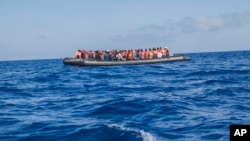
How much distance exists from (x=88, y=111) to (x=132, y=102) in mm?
1828

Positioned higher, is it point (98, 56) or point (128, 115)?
point (98, 56)

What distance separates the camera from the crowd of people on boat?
37438mm

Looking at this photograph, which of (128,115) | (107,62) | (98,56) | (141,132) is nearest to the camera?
(141,132)

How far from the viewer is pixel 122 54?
1496 inches

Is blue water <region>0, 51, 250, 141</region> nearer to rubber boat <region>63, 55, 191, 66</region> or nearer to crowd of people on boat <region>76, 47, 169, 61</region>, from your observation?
rubber boat <region>63, 55, 191, 66</region>

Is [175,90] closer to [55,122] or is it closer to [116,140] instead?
[55,122]

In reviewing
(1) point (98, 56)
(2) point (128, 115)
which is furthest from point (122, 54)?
(2) point (128, 115)

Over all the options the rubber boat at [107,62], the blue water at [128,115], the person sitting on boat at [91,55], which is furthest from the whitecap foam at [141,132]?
the person sitting on boat at [91,55]

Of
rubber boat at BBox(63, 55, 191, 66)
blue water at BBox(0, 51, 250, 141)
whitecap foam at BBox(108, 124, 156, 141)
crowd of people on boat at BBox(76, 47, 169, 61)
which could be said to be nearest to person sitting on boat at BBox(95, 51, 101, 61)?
crowd of people on boat at BBox(76, 47, 169, 61)

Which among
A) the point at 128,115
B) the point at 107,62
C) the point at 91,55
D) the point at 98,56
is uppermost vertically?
the point at 91,55

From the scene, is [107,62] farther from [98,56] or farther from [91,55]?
[91,55]

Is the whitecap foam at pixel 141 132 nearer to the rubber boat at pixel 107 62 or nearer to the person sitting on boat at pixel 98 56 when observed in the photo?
the rubber boat at pixel 107 62

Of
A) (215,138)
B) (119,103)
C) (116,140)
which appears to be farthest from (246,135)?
(119,103)

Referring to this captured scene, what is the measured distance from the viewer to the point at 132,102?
1176 centimetres
